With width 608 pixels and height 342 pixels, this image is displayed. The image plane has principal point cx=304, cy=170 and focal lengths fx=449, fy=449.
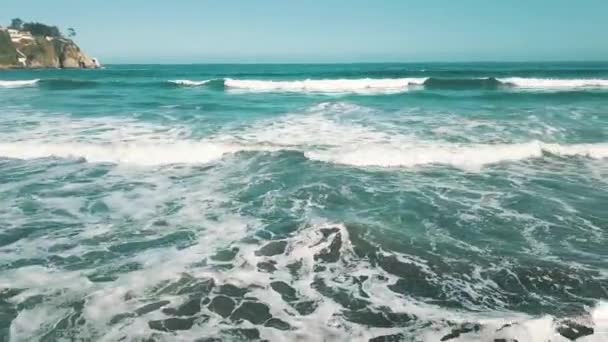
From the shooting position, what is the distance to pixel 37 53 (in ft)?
319

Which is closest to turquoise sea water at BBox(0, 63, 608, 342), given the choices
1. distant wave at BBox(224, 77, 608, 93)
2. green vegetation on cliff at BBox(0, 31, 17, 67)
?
distant wave at BBox(224, 77, 608, 93)

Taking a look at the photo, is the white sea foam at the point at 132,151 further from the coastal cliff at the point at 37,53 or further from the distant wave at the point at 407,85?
the coastal cliff at the point at 37,53

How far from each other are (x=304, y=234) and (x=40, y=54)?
361 ft

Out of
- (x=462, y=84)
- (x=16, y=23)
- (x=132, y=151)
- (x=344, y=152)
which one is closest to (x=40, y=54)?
(x=16, y=23)

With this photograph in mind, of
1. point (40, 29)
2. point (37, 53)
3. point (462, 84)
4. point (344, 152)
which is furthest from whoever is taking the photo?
point (40, 29)

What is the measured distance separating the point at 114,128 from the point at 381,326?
14904 millimetres

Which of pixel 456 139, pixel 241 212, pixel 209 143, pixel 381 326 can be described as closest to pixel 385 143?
pixel 456 139

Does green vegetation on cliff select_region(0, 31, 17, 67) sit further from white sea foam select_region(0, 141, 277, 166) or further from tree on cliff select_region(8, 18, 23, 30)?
white sea foam select_region(0, 141, 277, 166)

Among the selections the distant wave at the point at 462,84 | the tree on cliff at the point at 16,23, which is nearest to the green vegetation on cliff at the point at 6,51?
the tree on cliff at the point at 16,23

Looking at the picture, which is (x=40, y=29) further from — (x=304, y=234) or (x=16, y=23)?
(x=304, y=234)

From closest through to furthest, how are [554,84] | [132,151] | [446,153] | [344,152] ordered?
[446,153]
[344,152]
[132,151]
[554,84]

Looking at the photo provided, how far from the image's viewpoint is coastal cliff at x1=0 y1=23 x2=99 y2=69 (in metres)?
92.3

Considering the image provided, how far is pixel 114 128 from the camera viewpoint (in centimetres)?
1694

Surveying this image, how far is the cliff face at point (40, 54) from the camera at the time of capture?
303 ft
